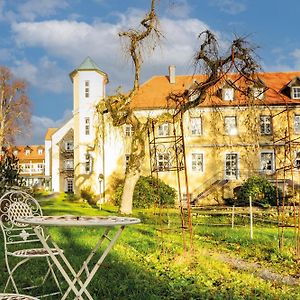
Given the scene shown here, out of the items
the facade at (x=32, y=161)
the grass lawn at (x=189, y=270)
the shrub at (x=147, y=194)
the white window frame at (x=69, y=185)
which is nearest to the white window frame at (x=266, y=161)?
the shrub at (x=147, y=194)

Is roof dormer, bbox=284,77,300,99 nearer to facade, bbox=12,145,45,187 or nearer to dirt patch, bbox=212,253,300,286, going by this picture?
dirt patch, bbox=212,253,300,286

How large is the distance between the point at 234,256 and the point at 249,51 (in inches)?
144

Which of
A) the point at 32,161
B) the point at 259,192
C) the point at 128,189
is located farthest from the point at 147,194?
the point at 32,161

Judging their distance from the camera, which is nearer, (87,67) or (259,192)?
(259,192)

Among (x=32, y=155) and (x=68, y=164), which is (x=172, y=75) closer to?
(x=68, y=164)

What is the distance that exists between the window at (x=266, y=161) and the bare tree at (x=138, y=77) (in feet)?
37.2

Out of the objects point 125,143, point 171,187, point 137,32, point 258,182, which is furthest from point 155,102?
point 137,32

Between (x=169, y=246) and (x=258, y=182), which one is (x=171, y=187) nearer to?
(x=258, y=182)

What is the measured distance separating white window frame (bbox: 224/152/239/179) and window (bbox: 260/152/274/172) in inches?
60.7

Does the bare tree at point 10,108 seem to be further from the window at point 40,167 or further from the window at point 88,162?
the window at point 40,167

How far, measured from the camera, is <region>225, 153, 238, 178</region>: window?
29830 mm

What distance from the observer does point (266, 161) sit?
29594 millimetres

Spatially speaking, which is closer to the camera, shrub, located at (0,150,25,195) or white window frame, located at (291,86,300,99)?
shrub, located at (0,150,25,195)

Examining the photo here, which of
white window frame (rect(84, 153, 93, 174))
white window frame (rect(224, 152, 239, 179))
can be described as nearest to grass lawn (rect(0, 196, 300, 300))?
white window frame (rect(224, 152, 239, 179))
